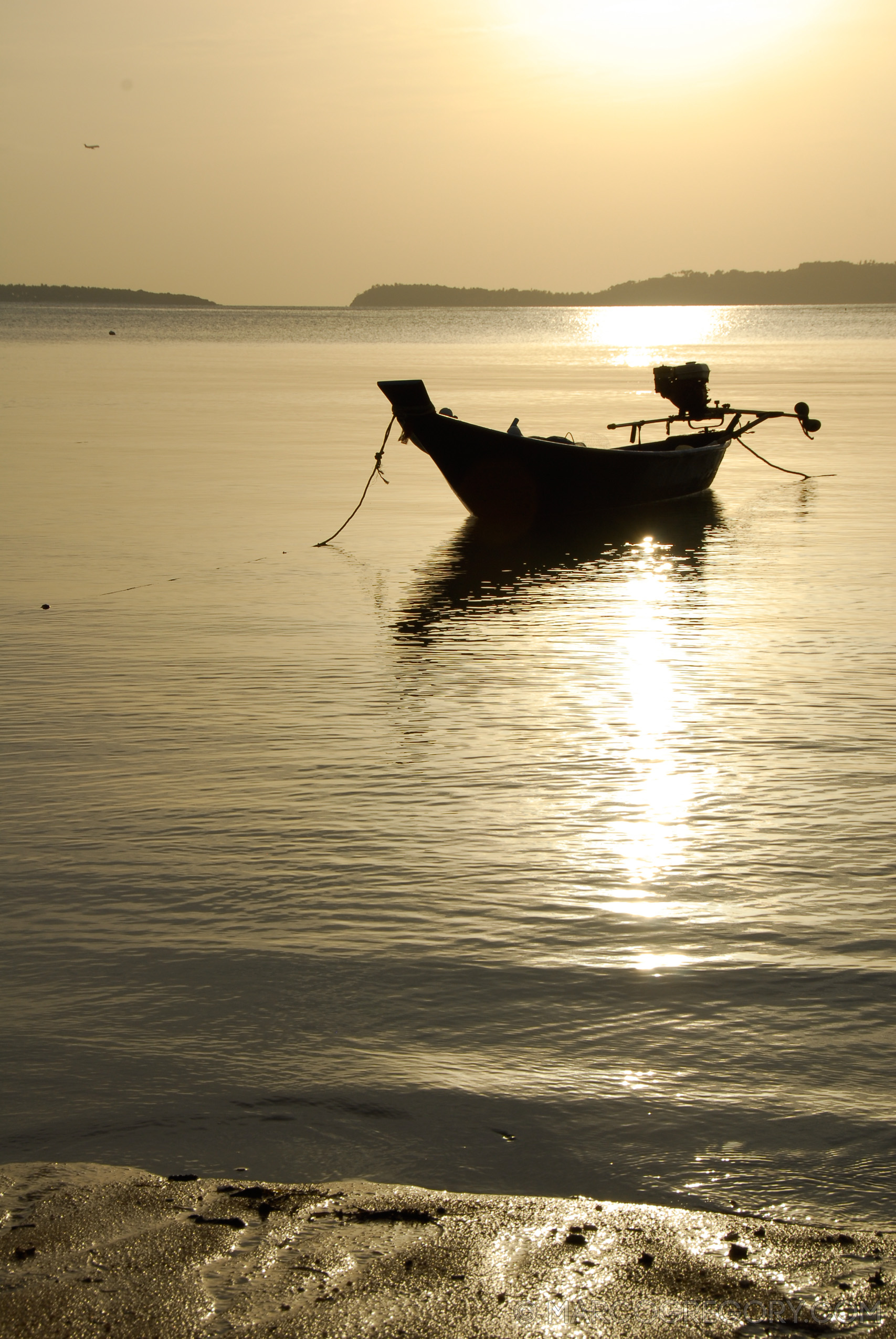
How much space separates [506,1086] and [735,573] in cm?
1177

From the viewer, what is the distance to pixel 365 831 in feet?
22.8

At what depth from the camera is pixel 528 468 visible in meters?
17.8

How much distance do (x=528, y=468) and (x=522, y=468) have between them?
80mm

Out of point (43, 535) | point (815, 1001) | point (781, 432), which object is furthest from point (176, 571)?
point (781, 432)

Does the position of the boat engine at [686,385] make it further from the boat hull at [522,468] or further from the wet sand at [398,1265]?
the wet sand at [398,1265]

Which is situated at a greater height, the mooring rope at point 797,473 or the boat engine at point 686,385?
the boat engine at point 686,385

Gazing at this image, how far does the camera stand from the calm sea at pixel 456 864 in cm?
416

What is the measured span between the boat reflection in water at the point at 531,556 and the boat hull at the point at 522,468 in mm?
297

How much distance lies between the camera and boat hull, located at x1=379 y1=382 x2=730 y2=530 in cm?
1697

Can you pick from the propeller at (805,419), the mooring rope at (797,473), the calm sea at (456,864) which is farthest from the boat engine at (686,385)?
the calm sea at (456,864)

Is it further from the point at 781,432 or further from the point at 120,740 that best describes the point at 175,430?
the point at 120,740

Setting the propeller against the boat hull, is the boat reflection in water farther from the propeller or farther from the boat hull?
the propeller

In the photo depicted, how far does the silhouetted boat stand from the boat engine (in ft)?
7.87

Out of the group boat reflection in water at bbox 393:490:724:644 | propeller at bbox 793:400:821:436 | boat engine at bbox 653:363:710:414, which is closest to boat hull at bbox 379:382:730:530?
boat reflection in water at bbox 393:490:724:644
